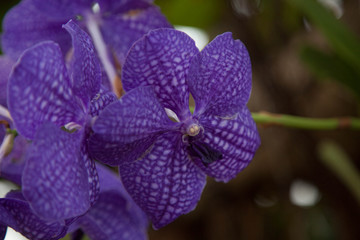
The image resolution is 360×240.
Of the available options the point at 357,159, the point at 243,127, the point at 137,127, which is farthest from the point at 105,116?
the point at 357,159

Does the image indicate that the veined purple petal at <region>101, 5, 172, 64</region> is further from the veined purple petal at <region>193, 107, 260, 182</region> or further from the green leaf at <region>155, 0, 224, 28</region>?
the green leaf at <region>155, 0, 224, 28</region>

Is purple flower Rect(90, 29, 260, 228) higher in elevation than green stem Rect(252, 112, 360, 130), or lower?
higher

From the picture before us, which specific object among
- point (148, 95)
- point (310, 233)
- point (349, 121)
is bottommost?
point (310, 233)

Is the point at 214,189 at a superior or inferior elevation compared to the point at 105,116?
inferior

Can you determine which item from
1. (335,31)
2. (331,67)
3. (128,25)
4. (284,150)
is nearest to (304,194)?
(284,150)

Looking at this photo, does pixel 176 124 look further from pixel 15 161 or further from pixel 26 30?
pixel 26 30

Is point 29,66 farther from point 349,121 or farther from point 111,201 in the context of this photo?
point 349,121

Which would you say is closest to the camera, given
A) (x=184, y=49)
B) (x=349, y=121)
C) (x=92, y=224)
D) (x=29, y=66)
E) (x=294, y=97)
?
(x=29, y=66)

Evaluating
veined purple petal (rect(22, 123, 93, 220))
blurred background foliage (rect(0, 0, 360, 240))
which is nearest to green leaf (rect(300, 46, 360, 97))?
blurred background foliage (rect(0, 0, 360, 240))
